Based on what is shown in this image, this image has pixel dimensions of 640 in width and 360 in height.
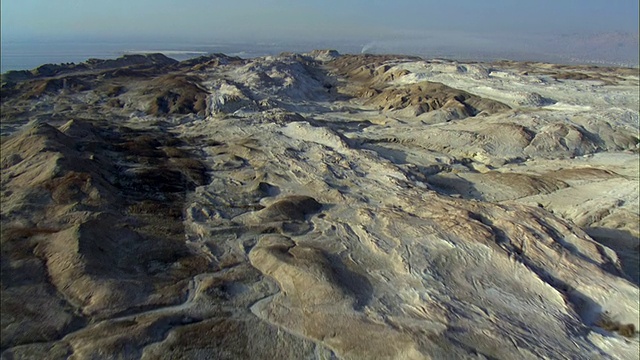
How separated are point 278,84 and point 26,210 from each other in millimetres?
31340

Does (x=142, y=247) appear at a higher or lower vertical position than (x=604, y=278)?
higher

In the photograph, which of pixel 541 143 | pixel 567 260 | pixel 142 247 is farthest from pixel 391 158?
pixel 142 247

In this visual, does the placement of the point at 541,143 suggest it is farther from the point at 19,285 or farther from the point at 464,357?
the point at 19,285

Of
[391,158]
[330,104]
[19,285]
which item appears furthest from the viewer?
[330,104]

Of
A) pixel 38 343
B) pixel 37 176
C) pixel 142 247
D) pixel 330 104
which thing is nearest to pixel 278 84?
pixel 330 104

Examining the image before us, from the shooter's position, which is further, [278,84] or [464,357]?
[278,84]

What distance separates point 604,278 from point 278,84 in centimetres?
3495

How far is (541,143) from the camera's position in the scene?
25234 millimetres

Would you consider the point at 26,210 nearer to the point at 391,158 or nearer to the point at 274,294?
the point at 274,294

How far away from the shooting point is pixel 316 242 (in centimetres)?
1222

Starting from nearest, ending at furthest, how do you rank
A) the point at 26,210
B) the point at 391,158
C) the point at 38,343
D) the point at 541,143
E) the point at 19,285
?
the point at 38,343 → the point at 19,285 → the point at 26,210 → the point at 391,158 → the point at 541,143

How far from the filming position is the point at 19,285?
920cm

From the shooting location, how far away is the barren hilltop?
8.21 m

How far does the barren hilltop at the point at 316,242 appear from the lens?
821 cm
